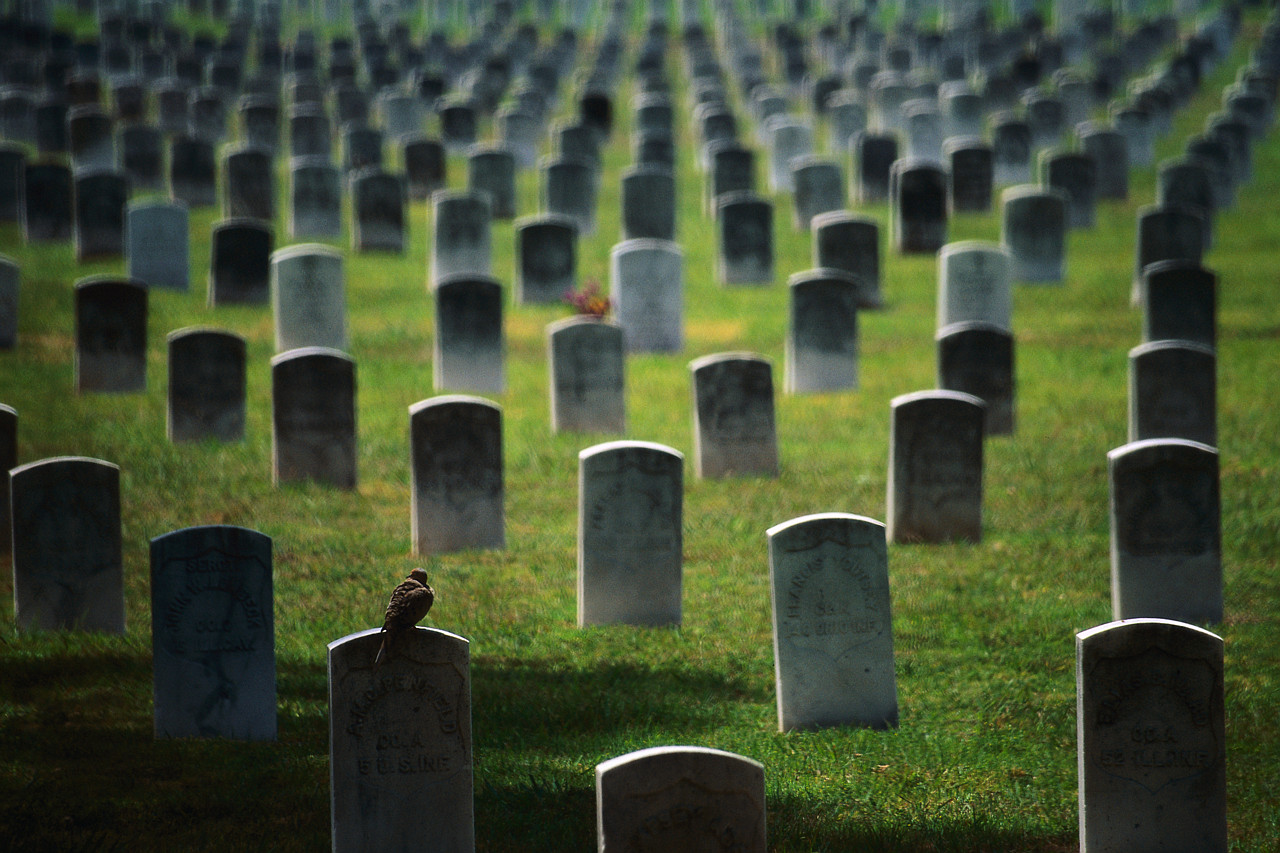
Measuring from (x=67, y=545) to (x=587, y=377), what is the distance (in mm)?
5262

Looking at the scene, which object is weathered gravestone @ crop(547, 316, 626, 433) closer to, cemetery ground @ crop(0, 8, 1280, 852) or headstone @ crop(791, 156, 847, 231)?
cemetery ground @ crop(0, 8, 1280, 852)

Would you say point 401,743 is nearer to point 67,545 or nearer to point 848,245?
point 67,545

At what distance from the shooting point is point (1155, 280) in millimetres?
14797

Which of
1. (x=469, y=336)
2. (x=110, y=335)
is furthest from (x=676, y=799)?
(x=110, y=335)

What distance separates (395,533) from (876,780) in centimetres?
441

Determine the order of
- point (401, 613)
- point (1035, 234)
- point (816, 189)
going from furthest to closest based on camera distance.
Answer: point (816, 189) < point (1035, 234) < point (401, 613)

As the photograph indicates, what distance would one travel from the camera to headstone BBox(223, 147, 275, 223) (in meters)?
21.8

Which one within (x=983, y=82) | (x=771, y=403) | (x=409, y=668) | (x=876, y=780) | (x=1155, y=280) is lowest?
(x=876, y=780)

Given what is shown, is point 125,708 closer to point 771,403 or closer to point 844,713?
point 844,713

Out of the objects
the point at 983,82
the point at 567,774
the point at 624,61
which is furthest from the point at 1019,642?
the point at 624,61

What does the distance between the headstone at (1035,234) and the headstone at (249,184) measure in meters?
9.56

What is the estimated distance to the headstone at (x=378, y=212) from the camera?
20.4m

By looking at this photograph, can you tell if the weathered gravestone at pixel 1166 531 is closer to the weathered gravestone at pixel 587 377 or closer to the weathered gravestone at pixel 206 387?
the weathered gravestone at pixel 587 377

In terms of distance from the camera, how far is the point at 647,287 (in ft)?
52.1
